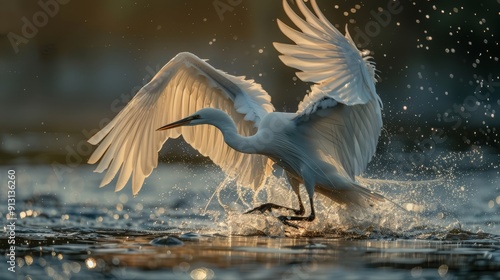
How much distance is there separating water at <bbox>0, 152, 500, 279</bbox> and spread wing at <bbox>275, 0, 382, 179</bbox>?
0.90 metres

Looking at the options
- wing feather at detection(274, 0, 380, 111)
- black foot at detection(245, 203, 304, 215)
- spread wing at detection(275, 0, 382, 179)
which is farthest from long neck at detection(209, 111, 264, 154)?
wing feather at detection(274, 0, 380, 111)

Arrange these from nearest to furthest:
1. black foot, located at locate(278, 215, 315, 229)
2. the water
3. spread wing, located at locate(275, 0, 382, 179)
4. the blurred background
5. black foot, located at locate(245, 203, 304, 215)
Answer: the water < spread wing, located at locate(275, 0, 382, 179) < black foot, located at locate(278, 215, 315, 229) < black foot, located at locate(245, 203, 304, 215) < the blurred background

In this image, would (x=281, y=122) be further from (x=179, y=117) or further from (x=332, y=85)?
(x=179, y=117)

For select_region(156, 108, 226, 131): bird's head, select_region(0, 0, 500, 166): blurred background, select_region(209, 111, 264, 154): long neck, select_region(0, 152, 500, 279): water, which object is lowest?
select_region(0, 152, 500, 279): water

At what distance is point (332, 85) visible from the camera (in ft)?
27.2

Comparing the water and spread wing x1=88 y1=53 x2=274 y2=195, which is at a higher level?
spread wing x1=88 y1=53 x2=274 y2=195

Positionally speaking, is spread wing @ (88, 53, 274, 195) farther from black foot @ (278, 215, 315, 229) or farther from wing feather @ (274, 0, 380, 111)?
wing feather @ (274, 0, 380, 111)

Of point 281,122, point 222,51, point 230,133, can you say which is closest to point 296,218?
point 281,122

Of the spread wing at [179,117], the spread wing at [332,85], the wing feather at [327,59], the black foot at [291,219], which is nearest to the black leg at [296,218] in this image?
the black foot at [291,219]

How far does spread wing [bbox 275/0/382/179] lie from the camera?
826 cm

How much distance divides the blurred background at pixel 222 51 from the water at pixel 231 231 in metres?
5.21

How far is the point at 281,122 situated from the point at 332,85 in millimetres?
1215

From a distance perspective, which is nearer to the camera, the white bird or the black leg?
the white bird

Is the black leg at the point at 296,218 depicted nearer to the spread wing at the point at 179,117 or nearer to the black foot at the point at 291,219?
the black foot at the point at 291,219
